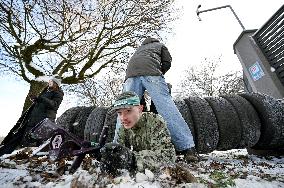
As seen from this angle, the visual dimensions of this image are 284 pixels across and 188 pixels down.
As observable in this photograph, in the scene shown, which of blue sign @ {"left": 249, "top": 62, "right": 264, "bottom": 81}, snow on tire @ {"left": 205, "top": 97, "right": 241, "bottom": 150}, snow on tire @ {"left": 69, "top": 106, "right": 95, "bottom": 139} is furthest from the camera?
blue sign @ {"left": 249, "top": 62, "right": 264, "bottom": 81}

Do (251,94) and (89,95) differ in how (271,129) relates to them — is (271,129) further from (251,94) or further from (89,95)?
(89,95)

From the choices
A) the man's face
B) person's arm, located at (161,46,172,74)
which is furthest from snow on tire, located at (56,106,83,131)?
the man's face

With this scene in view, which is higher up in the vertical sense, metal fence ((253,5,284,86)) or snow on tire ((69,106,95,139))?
metal fence ((253,5,284,86))

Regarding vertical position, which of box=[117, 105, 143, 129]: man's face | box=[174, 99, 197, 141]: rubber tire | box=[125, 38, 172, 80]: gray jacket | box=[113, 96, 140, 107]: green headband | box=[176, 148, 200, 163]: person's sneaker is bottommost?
box=[176, 148, 200, 163]: person's sneaker

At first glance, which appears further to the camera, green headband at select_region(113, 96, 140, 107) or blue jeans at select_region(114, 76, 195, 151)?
blue jeans at select_region(114, 76, 195, 151)

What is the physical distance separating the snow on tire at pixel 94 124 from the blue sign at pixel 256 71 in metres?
3.94

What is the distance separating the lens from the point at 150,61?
3250mm

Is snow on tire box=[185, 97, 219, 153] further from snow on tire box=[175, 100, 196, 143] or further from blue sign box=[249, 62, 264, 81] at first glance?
blue sign box=[249, 62, 264, 81]

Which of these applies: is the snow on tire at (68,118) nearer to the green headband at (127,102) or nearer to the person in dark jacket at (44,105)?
the person in dark jacket at (44,105)

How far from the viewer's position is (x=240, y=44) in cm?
678

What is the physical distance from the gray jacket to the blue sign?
348 centimetres

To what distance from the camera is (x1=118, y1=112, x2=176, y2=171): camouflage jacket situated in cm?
187

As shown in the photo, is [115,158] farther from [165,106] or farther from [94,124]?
[94,124]

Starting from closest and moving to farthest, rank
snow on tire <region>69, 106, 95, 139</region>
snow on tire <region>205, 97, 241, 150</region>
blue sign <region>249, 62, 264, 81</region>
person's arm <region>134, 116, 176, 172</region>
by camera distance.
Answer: person's arm <region>134, 116, 176, 172</region> < snow on tire <region>205, 97, 241, 150</region> < snow on tire <region>69, 106, 95, 139</region> < blue sign <region>249, 62, 264, 81</region>
